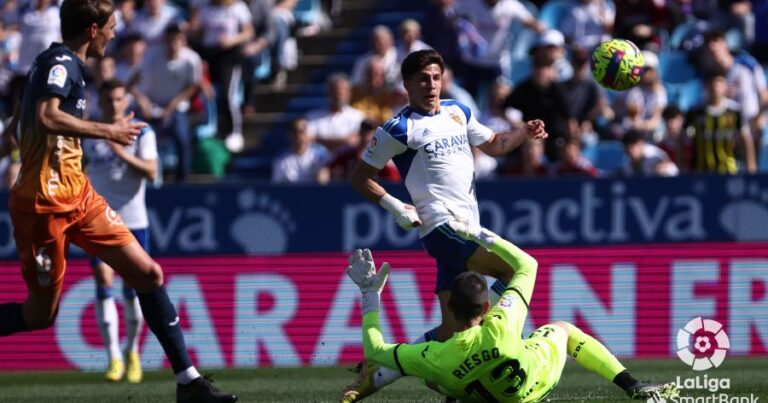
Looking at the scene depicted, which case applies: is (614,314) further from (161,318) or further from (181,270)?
(161,318)

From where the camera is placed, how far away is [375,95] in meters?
17.1

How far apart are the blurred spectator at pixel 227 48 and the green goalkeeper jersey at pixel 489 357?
10.6 metres

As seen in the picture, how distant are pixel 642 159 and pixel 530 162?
122cm

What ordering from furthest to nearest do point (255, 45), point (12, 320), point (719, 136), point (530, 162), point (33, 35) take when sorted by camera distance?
point (255, 45) < point (33, 35) < point (530, 162) < point (719, 136) < point (12, 320)

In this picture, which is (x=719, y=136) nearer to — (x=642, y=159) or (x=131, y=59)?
(x=642, y=159)

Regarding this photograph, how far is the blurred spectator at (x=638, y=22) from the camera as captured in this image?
56.1 feet

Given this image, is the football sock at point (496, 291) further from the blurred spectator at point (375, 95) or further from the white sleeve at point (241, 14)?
the white sleeve at point (241, 14)

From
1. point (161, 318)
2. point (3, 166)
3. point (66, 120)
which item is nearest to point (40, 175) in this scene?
point (66, 120)

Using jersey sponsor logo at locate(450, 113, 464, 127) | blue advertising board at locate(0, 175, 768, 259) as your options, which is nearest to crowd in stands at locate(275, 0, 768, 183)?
blue advertising board at locate(0, 175, 768, 259)

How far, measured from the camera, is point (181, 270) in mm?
14398

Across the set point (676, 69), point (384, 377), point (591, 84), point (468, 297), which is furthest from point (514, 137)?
point (676, 69)

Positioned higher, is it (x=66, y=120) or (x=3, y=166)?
(x=66, y=120)

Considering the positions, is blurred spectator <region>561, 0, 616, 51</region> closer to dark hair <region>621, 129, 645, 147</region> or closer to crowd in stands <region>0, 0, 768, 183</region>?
crowd in stands <region>0, 0, 768, 183</region>

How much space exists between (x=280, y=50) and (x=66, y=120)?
11391mm
